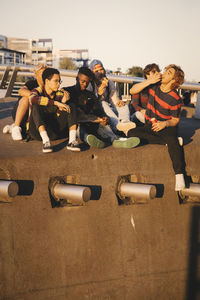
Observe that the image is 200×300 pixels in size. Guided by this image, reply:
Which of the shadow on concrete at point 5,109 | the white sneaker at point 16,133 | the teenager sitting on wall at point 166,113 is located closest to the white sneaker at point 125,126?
the teenager sitting on wall at point 166,113

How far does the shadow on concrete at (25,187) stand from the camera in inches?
179

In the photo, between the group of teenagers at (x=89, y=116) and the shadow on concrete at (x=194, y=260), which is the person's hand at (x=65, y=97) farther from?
the shadow on concrete at (x=194, y=260)

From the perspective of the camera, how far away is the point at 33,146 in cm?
528

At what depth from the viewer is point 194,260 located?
523cm

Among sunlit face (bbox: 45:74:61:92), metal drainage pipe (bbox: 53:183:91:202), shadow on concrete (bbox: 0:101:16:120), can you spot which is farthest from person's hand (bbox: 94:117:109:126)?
shadow on concrete (bbox: 0:101:16:120)

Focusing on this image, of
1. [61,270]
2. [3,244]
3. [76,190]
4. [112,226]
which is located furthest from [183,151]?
[3,244]

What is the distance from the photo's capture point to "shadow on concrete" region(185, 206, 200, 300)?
5.14 metres

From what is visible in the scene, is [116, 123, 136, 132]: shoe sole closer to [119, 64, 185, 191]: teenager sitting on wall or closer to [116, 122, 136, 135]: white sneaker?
[116, 122, 136, 135]: white sneaker

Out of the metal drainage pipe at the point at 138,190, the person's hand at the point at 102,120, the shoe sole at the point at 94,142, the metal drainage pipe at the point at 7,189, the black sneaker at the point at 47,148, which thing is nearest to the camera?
the metal drainage pipe at the point at 7,189

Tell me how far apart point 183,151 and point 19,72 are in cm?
813

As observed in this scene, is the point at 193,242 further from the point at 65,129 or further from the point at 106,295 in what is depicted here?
the point at 65,129

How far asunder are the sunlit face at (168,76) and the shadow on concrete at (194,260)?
6.42 ft

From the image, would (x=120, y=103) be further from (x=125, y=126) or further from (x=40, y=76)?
(x=40, y=76)

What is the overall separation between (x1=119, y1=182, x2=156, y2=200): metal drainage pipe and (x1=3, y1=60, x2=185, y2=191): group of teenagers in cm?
71
